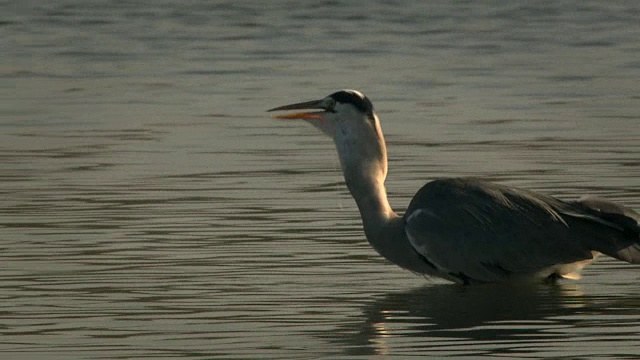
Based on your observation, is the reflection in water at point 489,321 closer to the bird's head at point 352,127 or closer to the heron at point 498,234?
the heron at point 498,234

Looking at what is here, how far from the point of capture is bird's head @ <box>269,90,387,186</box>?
1206 cm

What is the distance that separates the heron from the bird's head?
1.38 ft

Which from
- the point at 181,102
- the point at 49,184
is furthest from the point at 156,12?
the point at 49,184

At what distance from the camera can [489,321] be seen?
1057cm

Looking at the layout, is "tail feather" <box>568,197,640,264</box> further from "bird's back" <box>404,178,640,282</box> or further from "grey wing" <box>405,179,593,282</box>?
"grey wing" <box>405,179,593,282</box>

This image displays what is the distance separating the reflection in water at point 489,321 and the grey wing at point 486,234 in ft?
0.56

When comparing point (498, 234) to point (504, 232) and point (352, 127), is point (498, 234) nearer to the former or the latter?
point (504, 232)

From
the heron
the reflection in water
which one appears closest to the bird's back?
the heron

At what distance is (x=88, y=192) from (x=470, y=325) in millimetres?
4947

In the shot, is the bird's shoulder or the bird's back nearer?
the bird's back

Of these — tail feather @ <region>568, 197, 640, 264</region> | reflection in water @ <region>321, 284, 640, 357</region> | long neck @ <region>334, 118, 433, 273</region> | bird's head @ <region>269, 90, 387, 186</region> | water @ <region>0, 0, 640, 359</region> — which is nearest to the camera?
reflection in water @ <region>321, 284, 640, 357</region>

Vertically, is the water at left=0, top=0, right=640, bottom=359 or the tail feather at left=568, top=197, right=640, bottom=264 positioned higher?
the tail feather at left=568, top=197, right=640, bottom=264

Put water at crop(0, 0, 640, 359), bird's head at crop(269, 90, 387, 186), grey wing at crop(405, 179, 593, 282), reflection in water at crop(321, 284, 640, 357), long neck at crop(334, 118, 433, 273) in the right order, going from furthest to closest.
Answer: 1. bird's head at crop(269, 90, 387, 186)
2. long neck at crop(334, 118, 433, 273)
3. grey wing at crop(405, 179, 593, 282)
4. water at crop(0, 0, 640, 359)
5. reflection in water at crop(321, 284, 640, 357)

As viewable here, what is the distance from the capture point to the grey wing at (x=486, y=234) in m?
11.5
